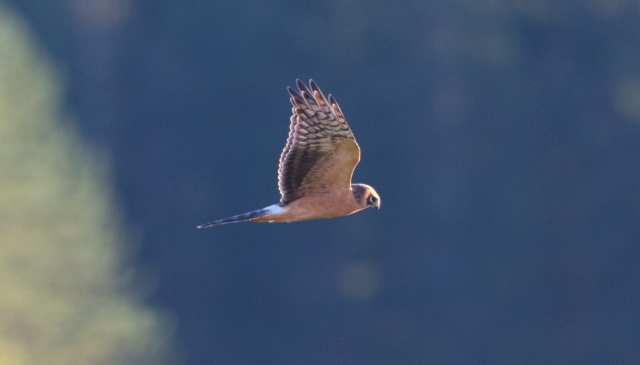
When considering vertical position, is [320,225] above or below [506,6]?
below

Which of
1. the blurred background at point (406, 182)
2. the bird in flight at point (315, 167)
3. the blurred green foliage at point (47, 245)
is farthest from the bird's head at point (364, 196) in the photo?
the blurred background at point (406, 182)

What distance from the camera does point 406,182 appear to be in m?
18.7

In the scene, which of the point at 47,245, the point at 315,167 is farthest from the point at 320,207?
the point at 47,245

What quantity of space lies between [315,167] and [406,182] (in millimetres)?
13119

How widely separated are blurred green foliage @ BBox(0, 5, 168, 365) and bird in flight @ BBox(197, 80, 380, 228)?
16.7ft

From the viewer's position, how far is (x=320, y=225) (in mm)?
18547

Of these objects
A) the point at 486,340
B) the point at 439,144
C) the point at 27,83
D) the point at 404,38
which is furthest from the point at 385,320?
the point at 27,83

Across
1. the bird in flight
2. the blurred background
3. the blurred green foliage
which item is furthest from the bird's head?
the blurred background

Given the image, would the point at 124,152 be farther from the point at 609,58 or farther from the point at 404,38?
the point at 609,58

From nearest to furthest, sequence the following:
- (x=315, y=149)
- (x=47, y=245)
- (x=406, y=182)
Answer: (x=315, y=149)
(x=47, y=245)
(x=406, y=182)

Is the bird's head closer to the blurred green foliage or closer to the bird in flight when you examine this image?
the bird in flight

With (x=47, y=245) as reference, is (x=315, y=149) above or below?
above

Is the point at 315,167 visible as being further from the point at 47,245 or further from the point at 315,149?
the point at 47,245

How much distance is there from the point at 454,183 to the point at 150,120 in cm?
522
